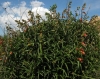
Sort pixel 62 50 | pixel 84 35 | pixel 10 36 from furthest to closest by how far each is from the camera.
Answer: pixel 10 36
pixel 84 35
pixel 62 50

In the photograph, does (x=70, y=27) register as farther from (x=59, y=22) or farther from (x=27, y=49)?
(x=27, y=49)

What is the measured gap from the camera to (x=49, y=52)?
5883 millimetres

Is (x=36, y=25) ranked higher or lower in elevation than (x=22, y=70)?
higher

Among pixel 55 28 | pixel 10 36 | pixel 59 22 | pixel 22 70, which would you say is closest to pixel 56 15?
pixel 59 22

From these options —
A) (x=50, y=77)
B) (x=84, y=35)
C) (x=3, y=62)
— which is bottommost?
(x=50, y=77)

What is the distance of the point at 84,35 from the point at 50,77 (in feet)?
4.82

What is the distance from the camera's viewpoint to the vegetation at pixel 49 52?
19.2 ft

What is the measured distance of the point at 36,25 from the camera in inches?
263

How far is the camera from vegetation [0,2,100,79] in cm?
586

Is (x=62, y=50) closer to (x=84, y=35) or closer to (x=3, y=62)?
(x=84, y=35)

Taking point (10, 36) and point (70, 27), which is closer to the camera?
point (70, 27)

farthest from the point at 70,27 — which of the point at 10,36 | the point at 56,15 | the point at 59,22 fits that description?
the point at 10,36

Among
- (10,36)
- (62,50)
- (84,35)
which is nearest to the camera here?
(62,50)

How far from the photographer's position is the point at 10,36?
7074 millimetres
